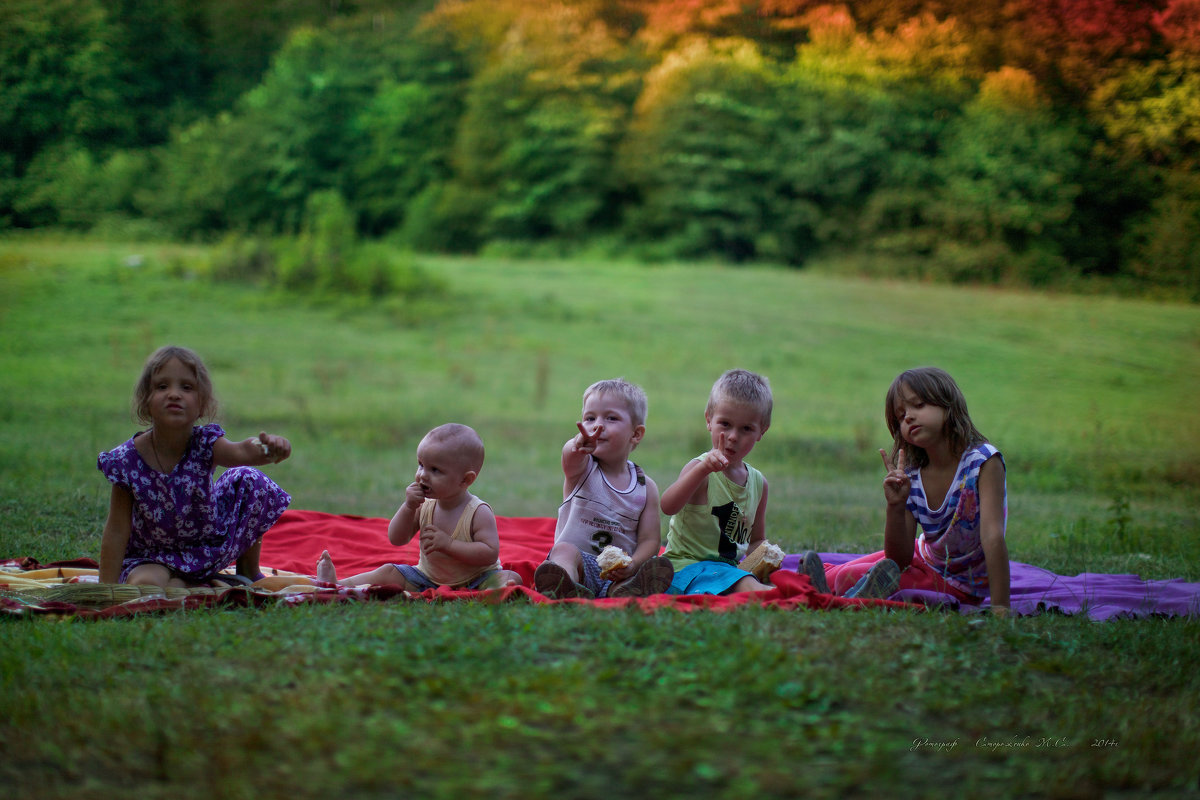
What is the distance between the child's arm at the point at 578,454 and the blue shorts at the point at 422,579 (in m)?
0.46

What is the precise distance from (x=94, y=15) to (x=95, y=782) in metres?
14.4

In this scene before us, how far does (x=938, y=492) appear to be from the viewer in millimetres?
3889

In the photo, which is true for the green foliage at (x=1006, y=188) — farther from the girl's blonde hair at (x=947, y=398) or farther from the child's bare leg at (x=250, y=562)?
the child's bare leg at (x=250, y=562)

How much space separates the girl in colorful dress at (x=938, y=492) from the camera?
3.72 meters

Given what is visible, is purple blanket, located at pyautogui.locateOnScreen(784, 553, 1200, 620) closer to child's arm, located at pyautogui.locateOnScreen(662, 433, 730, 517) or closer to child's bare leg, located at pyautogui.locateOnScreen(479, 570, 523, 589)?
child's arm, located at pyautogui.locateOnScreen(662, 433, 730, 517)

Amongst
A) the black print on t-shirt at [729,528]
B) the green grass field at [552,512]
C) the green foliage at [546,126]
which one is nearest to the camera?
the green grass field at [552,512]

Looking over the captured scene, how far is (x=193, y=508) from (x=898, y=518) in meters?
2.65

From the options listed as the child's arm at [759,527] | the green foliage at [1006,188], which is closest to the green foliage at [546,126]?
the green foliage at [1006,188]

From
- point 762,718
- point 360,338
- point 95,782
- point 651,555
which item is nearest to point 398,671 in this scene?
point 95,782

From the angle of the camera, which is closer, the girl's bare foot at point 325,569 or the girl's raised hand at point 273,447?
the girl's raised hand at point 273,447

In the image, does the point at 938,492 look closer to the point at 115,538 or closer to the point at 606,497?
the point at 606,497

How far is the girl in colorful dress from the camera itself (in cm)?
372

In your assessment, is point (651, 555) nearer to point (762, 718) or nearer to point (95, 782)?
point (762, 718)

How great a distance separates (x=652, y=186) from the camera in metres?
15.4
